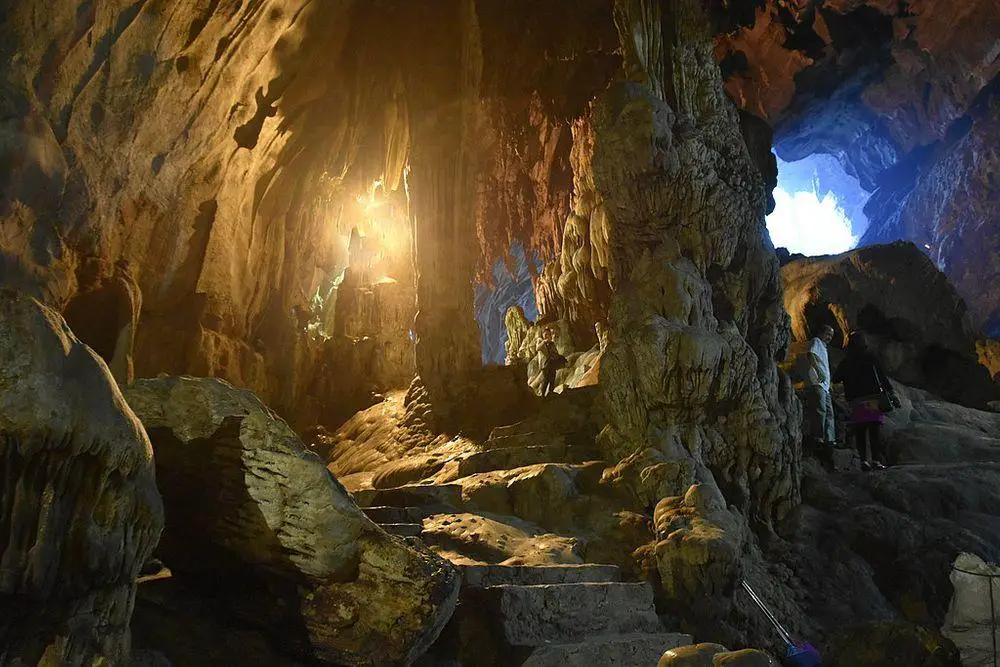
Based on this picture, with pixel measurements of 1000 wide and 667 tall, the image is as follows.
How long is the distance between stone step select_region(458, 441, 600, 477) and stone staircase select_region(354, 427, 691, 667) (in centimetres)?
301

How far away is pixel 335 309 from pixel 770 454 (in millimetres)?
10680

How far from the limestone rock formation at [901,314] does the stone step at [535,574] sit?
1450 centimetres

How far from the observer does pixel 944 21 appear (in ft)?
72.1

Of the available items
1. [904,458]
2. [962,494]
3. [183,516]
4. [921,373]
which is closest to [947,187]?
[921,373]

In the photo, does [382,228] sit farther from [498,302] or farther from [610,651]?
[610,651]

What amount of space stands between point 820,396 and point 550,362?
4902 millimetres

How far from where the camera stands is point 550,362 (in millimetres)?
12828

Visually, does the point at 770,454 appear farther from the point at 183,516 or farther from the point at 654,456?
the point at 183,516

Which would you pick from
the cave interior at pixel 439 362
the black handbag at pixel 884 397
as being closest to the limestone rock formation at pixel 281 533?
the cave interior at pixel 439 362

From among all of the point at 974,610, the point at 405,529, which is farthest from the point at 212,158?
the point at 974,610

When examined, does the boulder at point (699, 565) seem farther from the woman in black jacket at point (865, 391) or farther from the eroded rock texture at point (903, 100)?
the eroded rock texture at point (903, 100)

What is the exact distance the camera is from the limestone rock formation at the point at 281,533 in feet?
9.51

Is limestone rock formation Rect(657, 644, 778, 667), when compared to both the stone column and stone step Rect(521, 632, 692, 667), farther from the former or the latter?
the stone column

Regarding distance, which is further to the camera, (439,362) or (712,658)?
(439,362)
